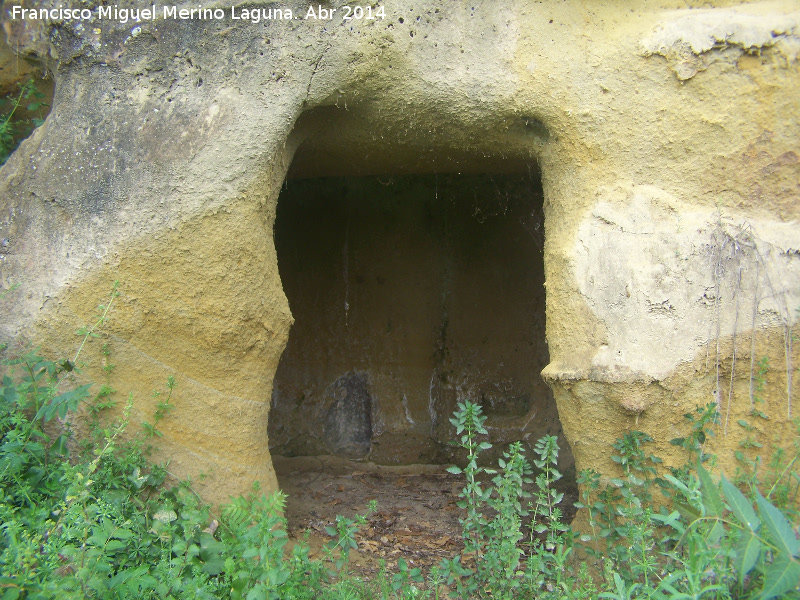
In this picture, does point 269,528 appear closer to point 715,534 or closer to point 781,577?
point 715,534

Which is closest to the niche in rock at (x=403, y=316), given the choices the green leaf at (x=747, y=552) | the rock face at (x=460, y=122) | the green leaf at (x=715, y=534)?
the rock face at (x=460, y=122)

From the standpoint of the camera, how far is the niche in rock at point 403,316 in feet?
15.0

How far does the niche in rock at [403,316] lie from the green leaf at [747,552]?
2.81m

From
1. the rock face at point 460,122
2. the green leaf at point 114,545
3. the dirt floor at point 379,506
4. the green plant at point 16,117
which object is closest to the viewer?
the green leaf at point 114,545

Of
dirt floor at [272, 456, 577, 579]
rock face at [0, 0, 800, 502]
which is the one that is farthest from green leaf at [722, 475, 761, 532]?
dirt floor at [272, 456, 577, 579]

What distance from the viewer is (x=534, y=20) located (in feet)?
8.82

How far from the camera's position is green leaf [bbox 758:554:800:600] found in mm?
1609

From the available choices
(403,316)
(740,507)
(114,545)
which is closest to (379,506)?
(403,316)

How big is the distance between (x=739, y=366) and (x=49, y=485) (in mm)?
2631

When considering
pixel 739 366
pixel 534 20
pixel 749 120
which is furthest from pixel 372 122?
pixel 739 366

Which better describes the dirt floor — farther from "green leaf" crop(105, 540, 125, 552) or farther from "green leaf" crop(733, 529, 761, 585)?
"green leaf" crop(733, 529, 761, 585)

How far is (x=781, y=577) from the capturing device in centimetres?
162

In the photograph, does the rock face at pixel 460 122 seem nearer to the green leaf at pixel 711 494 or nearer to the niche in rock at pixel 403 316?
the green leaf at pixel 711 494

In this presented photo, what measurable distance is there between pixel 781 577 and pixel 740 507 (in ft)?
0.60
